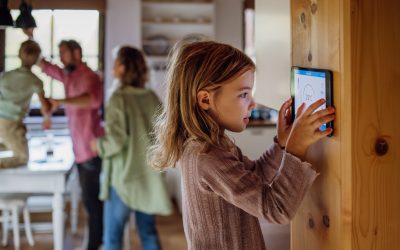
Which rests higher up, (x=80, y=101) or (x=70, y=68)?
(x=70, y=68)

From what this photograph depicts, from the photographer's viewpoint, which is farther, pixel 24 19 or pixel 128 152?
pixel 128 152

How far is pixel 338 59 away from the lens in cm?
76

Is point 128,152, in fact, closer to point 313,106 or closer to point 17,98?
point 17,98

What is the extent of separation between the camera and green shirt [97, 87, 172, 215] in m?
2.79

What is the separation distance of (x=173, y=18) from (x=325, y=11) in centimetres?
415

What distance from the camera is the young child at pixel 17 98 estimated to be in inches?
102

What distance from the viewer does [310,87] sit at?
0.87 meters

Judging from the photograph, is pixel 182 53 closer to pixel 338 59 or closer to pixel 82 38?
pixel 338 59

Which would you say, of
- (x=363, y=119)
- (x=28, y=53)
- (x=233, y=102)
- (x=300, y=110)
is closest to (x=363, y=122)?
(x=363, y=119)

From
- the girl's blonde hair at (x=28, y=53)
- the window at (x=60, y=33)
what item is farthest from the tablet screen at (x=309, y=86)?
the window at (x=60, y=33)

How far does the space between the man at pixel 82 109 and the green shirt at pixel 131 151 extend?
0.24 metres

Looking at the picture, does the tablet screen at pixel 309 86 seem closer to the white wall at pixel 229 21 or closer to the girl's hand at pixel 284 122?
the girl's hand at pixel 284 122

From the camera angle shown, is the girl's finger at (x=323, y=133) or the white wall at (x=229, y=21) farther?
the white wall at (x=229, y=21)

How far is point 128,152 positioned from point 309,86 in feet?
6.82
